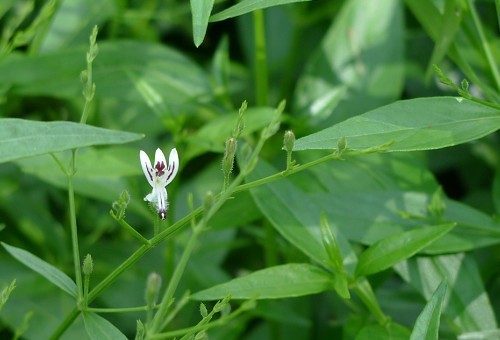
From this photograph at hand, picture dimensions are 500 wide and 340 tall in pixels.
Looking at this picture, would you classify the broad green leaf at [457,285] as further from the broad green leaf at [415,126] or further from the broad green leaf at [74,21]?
the broad green leaf at [74,21]

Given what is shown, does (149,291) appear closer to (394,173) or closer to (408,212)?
(408,212)

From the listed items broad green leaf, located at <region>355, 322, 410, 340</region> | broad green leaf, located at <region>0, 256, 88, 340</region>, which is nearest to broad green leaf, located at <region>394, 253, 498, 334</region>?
broad green leaf, located at <region>355, 322, 410, 340</region>

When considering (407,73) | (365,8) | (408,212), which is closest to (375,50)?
(365,8)

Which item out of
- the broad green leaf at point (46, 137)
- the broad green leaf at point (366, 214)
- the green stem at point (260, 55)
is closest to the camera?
the broad green leaf at point (46, 137)

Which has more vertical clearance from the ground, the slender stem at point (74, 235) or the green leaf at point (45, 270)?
the slender stem at point (74, 235)

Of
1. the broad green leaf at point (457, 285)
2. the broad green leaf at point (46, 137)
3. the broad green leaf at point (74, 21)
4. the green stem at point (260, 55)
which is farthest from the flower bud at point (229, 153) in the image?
the broad green leaf at point (74, 21)

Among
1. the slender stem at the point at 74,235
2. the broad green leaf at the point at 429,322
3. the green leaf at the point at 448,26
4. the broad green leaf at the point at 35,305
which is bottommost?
the broad green leaf at the point at 35,305

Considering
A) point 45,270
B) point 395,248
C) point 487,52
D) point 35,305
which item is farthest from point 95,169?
point 487,52
